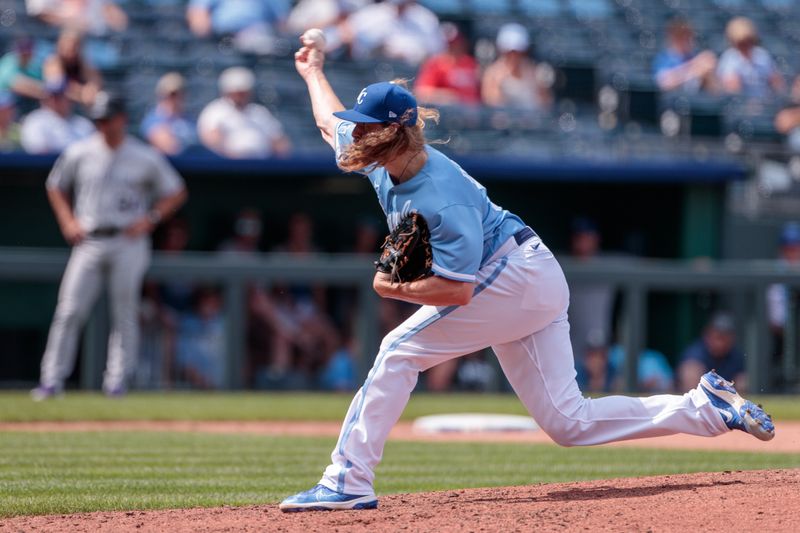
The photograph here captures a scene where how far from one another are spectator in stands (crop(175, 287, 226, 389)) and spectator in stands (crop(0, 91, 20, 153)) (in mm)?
2184

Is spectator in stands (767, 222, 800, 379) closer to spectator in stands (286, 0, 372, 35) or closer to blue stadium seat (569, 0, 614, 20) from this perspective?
blue stadium seat (569, 0, 614, 20)

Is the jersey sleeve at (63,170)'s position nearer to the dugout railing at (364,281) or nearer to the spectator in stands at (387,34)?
the dugout railing at (364,281)

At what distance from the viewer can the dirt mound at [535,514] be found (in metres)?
4.33

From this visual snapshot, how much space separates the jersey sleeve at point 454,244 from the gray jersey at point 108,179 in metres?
6.32

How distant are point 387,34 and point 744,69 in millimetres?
4317

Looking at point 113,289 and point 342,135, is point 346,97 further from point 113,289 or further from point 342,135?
point 342,135

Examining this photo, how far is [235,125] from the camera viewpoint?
1211 centimetres

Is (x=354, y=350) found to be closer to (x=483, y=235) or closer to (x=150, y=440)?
(x=150, y=440)

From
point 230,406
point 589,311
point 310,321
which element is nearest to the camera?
point 230,406

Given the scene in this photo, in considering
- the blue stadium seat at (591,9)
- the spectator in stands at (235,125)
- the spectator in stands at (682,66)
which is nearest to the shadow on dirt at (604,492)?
the spectator in stands at (235,125)

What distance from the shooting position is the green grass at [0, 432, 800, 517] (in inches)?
222

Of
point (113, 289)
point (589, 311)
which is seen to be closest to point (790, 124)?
point (589, 311)

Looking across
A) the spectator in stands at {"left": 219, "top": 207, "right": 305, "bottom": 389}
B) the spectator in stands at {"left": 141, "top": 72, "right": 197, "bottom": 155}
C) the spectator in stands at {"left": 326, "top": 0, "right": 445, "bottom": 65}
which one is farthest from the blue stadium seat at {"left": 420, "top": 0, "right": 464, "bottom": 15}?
the spectator in stands at {"left": 219, "top": 207, "right": 305, "bottom": 389}

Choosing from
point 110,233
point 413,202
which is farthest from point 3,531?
point 110,233
